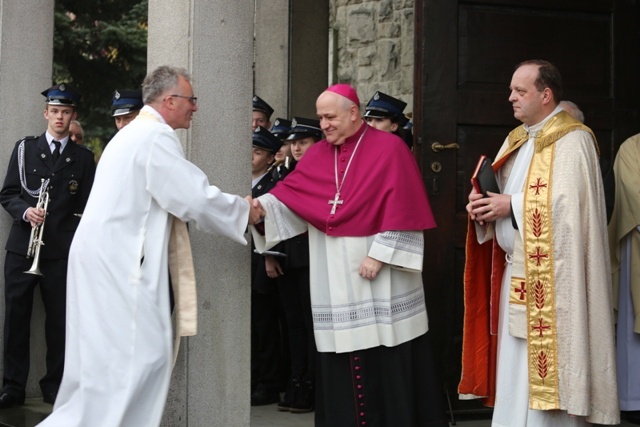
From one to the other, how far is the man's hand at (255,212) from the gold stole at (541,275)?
150cm

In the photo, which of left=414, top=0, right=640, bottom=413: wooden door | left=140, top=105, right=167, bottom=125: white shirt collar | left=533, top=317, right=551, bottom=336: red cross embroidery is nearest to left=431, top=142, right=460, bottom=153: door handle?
left=414, top=0, right=640, bottom=413: wooden door

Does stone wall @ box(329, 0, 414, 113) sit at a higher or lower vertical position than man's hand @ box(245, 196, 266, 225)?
higher

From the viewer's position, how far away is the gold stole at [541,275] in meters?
6.90

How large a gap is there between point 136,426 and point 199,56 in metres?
2.15

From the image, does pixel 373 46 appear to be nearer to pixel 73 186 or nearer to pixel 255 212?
pixel 73 186

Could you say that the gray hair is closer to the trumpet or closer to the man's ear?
the man's ear

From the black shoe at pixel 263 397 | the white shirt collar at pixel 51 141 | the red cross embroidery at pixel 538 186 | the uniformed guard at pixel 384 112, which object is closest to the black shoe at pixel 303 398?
the black shoe at pixel 263 397

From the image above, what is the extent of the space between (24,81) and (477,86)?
3.80m

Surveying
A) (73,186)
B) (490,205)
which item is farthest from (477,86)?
(73,186)

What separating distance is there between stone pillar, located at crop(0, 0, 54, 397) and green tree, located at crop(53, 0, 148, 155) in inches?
446

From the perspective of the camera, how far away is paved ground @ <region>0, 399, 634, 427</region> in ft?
28.3

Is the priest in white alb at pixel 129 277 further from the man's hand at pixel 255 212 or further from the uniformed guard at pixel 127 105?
the uniformed guard at pixel 127 105

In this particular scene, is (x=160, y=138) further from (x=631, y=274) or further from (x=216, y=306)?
(x=631, y=274)

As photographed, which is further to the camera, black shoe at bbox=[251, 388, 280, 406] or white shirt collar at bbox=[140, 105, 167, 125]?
black shoe at bbox=[251, 388, 280, 406]
